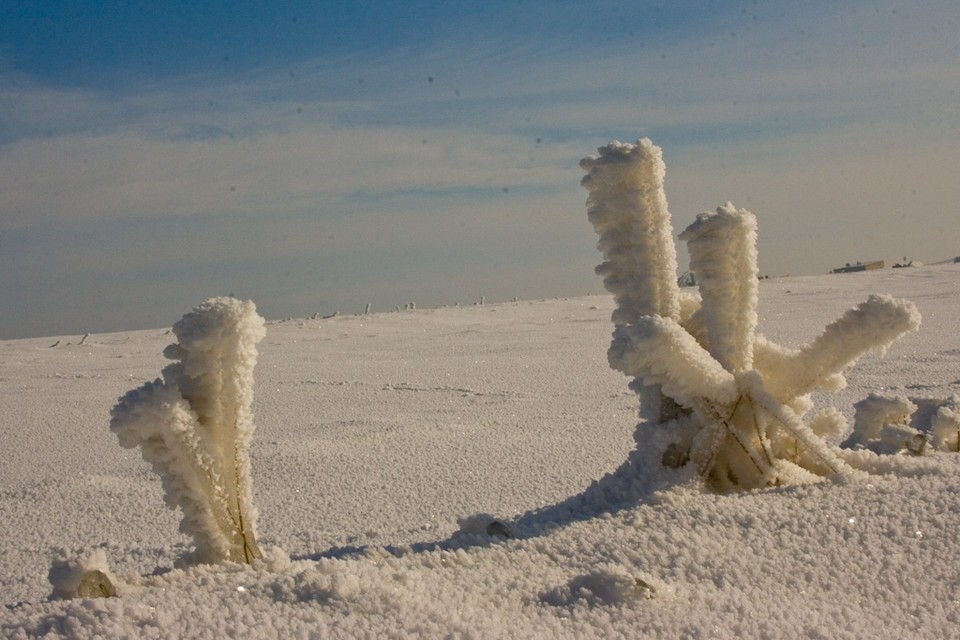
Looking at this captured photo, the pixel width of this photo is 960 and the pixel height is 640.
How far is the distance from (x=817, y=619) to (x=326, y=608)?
2.32 ft

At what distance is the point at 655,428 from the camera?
7.00 ft

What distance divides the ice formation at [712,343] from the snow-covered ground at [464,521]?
0.14m

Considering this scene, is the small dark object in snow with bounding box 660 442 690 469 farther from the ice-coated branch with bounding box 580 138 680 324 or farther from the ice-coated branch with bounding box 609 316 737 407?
the ice-coated branch with bounding box 580 138 680 324

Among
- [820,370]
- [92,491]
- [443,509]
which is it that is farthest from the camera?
[92,491]

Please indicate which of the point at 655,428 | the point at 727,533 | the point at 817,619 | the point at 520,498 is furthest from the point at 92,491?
the point at 817,619

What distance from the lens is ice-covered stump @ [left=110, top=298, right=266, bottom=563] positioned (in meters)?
1.55

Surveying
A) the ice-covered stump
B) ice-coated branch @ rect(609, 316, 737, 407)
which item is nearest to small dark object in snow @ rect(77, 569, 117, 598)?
the ice-covered stump

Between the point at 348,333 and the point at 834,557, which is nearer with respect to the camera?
the point at 834,557

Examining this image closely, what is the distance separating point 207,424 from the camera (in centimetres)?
165

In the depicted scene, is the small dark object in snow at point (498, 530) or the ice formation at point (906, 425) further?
the ice formation at point (906, 425)

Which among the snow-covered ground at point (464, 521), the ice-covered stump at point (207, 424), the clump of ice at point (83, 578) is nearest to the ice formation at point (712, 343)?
the snow-covered ground at point (464, 521)

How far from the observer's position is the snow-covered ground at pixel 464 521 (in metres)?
1.37

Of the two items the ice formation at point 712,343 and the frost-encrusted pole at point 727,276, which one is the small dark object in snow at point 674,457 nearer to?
→ the ice formation at point 712,343

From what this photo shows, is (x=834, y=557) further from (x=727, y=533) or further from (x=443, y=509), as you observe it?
(x=443, y=509)
